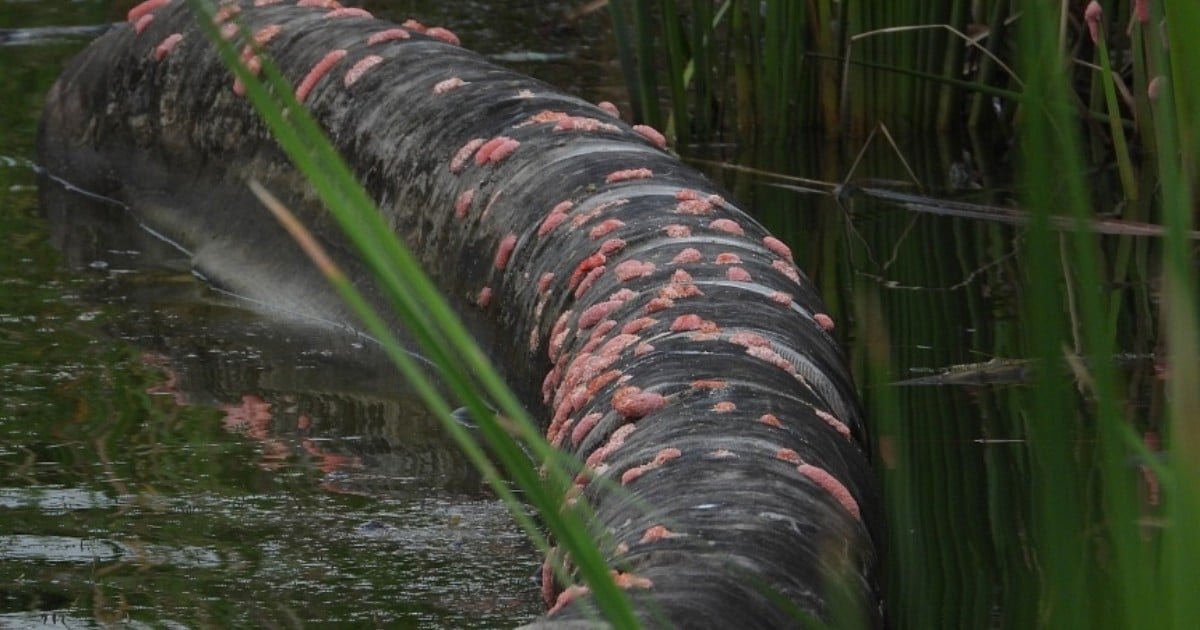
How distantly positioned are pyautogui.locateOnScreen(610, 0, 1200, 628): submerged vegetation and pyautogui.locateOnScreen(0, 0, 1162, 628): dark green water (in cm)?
1

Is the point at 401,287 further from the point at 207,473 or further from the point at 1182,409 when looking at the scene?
the point at 207,473

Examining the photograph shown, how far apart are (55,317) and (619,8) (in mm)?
1555

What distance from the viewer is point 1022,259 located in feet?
14.6

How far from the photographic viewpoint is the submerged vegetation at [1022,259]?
92cm

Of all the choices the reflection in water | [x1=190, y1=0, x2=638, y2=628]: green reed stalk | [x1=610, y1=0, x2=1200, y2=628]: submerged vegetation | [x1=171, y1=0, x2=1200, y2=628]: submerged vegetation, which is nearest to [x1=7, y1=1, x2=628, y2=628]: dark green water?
the reflection in water

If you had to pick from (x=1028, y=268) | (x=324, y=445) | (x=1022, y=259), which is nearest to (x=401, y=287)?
(x=1028, y=268)

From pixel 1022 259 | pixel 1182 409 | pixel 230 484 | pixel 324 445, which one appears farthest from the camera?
pixel 1022 259

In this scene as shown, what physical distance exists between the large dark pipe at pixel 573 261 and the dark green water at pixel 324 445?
0.16 m

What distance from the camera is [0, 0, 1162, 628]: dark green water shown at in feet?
8.63

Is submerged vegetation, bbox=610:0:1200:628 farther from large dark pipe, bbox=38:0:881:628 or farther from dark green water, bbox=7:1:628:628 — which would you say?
dark green water, bbox=7:1:628:628

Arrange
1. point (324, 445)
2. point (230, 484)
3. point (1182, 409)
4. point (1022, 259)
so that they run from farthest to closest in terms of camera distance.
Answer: point (1022, 259), point (324, 445), point (230, 484), point (1182, 409)

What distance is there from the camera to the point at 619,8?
475cm

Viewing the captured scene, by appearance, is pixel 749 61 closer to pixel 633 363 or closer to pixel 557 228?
pixel 557 228

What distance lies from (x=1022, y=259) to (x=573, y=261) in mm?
1440
